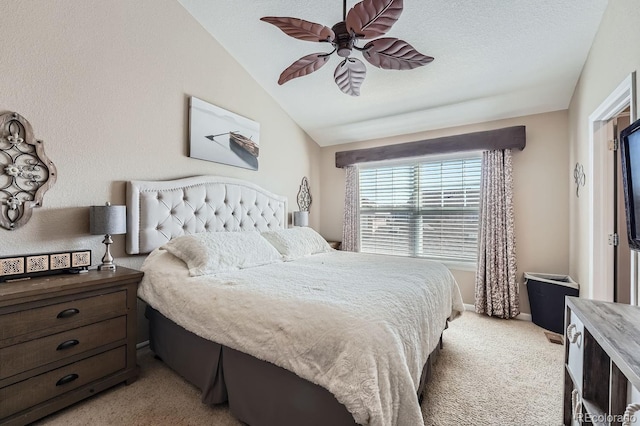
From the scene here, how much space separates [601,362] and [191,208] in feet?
9.68

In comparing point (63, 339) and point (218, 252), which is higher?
point (218, 252)

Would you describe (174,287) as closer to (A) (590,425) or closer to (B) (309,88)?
(A) (590,425)

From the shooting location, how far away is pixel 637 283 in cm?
162

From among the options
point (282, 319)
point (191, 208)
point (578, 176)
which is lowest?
point (282, 319)

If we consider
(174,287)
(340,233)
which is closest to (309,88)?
(340,233)

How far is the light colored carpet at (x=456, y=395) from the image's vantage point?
1.56 meters

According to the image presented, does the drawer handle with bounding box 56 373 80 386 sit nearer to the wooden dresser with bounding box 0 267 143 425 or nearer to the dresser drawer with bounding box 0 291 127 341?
the wooden dresser with bounding box 0 267 143 425

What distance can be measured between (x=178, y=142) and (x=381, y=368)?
2.64 meters

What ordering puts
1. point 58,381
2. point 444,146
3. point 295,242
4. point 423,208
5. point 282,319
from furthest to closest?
1. point 423,208
2. point 444,146
3. point 295,242
4. point 58,381
5. point 282,319

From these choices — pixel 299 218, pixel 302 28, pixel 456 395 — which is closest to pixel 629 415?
pixel 456 395

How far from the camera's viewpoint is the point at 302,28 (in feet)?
5.47

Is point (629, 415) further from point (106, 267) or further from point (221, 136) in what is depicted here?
point (221, 136)

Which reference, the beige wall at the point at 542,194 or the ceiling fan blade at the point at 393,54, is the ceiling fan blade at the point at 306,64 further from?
the beige wall at the point at 542,194

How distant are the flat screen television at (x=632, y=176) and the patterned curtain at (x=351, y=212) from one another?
305 cm
